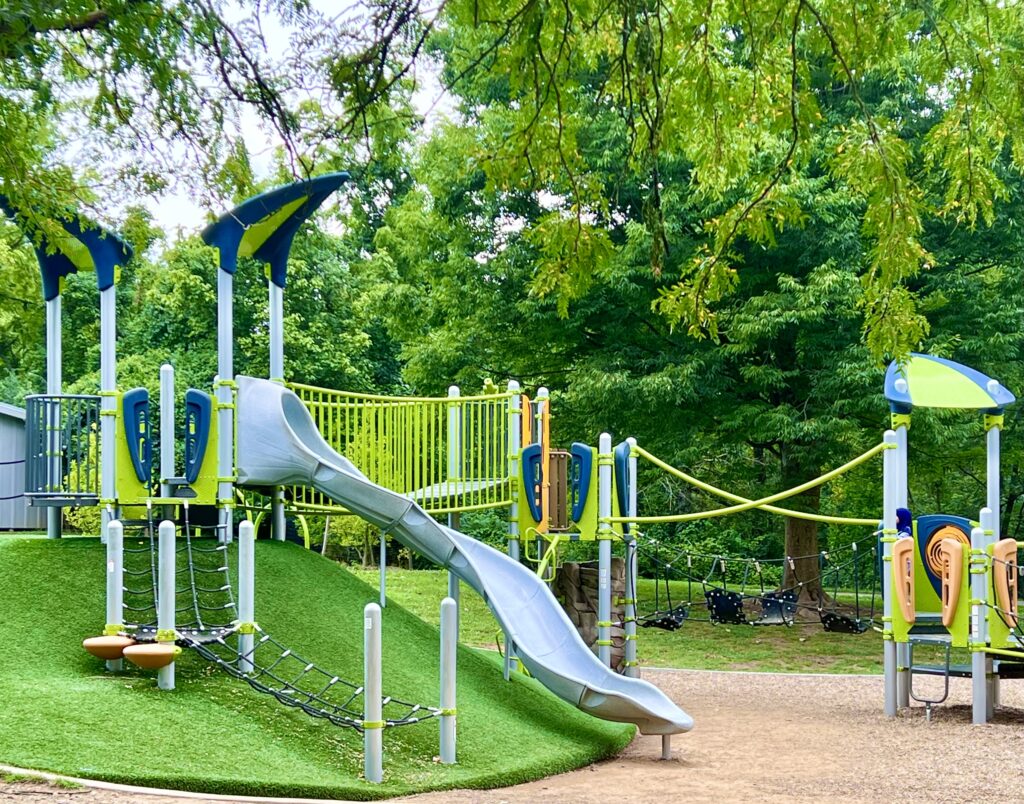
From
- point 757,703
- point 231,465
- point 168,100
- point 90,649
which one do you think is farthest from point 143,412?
point 757,703

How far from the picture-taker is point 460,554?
11.5 meters

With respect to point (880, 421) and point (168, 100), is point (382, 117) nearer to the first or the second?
point (168, 100)

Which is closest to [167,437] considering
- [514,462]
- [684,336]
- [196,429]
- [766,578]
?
[196,429]

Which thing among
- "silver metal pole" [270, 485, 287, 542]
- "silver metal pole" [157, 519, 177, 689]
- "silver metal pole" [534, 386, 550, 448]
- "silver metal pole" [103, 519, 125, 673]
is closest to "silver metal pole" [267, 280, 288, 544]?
"silver metal pole" [270, 485, 287, 542]

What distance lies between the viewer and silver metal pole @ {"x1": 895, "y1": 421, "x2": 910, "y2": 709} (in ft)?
42.7

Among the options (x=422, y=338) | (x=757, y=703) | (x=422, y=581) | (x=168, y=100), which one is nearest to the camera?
(x=168, y=100)

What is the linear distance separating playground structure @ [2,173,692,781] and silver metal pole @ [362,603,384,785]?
0.7 inches

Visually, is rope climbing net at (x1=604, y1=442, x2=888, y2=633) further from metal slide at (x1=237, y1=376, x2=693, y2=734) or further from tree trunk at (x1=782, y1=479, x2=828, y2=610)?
metal slide at (x1=237, y1=376, x2=693, y2=734)

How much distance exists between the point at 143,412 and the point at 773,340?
37.3 ft

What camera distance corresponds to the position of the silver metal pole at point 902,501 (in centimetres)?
1300

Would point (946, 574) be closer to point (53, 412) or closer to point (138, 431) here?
point (138, 431)

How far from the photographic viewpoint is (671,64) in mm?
7508

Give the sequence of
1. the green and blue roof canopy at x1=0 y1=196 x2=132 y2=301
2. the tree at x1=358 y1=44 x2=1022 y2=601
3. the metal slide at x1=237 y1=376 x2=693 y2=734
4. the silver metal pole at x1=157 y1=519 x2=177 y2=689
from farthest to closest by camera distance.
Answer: the tree at x1=358 y1=44 x2=1022 y2=601 → the green and blue roof canopy at x1=0 y1=196 x2=132 y2=301 → the metal slide at x1=237 y1=376 x2=693 y2=734 → the silver metal pole at x1=157 y1=519 x2=177 y2=689

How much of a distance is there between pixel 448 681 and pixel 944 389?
311 inches
